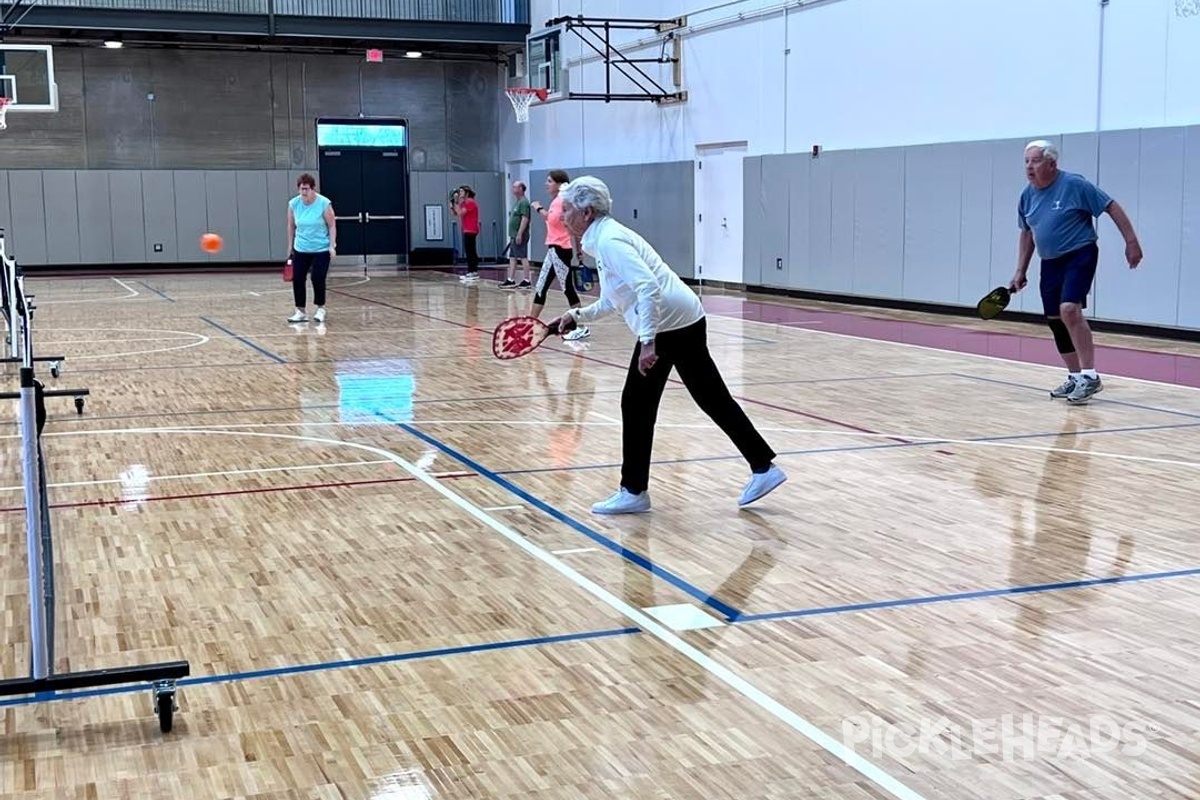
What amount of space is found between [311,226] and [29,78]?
11468 millimetres

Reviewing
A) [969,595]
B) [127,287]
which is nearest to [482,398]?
[969,595]

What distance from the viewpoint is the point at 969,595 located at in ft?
17.0

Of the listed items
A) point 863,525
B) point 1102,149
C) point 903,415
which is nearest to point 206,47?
point 1102,149

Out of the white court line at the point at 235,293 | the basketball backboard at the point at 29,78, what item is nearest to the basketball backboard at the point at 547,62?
the white court line at the point at 235,293

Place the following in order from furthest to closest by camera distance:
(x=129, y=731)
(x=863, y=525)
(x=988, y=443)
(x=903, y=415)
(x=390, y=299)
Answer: (x=390, y=299) < (x=903, y=415) < (x=988, y=443) < (x=863, y=525) < (x=129, y=731)

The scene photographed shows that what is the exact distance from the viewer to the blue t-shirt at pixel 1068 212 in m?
9.63

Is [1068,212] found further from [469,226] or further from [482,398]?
[469,226]

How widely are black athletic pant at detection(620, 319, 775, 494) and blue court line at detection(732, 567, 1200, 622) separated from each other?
1556 mm

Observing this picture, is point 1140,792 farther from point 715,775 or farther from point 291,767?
point 291,767

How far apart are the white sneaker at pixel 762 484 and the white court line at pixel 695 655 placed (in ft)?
3.87

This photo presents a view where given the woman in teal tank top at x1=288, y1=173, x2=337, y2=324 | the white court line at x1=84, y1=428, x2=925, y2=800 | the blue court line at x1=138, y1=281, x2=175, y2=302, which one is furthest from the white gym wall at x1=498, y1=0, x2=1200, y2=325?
the white court line at x1=84, y1=428, x2=925, y2=800

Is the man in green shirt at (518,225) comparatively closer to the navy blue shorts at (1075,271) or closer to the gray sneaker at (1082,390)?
the navy blue shorts at (1075,271)

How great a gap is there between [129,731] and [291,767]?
58cm

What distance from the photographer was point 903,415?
9.57 metres
